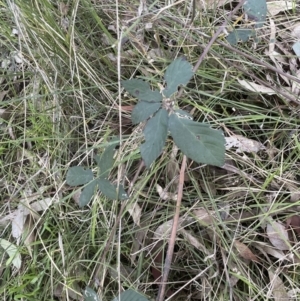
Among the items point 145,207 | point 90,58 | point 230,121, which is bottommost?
point 145,207

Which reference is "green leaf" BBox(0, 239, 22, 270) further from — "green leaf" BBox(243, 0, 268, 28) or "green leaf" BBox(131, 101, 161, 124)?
"green leaf" BBox(243, 0, 268, 28)

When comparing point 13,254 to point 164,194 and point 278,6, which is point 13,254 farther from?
point 278,6

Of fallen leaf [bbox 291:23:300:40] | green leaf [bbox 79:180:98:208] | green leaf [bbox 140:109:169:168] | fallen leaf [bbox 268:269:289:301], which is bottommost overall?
fallen leaf [bbox 268:269:289:301]

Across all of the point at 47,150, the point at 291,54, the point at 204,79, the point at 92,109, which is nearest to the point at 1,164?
the point at 47,150

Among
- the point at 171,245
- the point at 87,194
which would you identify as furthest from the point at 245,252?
the point at 87,194

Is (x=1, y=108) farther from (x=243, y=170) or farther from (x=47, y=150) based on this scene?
(x=243, y=170)

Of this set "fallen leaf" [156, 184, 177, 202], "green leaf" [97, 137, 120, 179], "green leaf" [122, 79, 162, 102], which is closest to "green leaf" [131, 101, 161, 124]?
"green leaf" [122, 79, 162, 102]

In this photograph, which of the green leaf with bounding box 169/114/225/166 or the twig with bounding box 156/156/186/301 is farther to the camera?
the twig with bounding box 156/156/186/301
